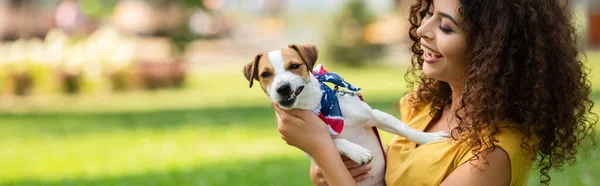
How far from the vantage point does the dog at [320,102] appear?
3709 mm

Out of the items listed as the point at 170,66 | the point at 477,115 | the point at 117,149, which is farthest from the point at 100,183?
the point at 170,66

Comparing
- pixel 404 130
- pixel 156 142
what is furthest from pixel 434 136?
pixel 156 142

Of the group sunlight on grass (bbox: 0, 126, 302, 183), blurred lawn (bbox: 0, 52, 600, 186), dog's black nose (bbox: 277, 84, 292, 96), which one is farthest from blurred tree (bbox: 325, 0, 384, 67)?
dog's black nose (bbox: 277, 84, 292, 96)

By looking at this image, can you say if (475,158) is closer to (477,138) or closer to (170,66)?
(477,138)

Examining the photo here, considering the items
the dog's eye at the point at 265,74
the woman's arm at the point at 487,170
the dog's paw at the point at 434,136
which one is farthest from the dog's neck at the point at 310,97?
the woman's arm at the point at 487,170

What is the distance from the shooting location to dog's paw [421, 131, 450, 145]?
12.6 feet

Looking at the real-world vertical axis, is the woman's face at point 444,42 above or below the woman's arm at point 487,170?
above

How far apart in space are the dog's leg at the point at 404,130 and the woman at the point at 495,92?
6.2 inches

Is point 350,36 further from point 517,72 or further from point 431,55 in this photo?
point 517,72

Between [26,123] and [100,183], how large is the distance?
6.29m

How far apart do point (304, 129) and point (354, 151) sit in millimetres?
227

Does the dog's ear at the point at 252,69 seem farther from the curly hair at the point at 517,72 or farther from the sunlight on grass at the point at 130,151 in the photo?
the sunlight on grass at the point at 130,151

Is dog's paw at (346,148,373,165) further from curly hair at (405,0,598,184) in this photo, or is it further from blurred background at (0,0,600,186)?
blurred background at (0,0,600,186)

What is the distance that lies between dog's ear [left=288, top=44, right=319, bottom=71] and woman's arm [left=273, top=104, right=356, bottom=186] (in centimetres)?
19
